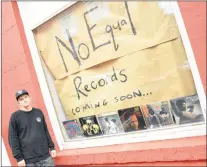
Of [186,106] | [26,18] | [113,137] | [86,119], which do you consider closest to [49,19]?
[26,18]

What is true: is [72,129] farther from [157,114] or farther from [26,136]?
[157,114]

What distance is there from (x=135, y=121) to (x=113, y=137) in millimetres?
409

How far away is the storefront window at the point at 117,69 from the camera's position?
11.2 feet

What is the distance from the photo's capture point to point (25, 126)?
12.8 feet

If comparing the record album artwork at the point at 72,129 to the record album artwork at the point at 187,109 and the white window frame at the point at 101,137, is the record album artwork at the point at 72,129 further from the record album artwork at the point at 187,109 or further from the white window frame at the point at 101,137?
the record album artwork at the point at 187,109

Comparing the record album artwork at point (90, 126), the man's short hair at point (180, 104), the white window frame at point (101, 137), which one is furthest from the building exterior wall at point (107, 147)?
the man's short hair at point (180, 104)

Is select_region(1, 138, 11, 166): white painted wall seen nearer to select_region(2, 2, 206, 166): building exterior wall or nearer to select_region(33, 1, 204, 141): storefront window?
A: select_region(2, 2, 206, 166): building exterior wall

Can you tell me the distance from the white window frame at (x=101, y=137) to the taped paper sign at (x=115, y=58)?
0.10m

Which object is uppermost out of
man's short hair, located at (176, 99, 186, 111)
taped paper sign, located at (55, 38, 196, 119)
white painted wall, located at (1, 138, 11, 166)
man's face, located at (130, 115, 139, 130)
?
taped paper sign, located at (55, 38, 196, 119)

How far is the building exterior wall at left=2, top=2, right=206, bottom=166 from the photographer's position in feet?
9.87

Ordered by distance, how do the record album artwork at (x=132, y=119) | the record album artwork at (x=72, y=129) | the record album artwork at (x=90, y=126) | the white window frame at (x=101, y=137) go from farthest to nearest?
1. the record album artwork at (x=72, y=129)
2. the record album artwork at (x=90, y=126)
3. the record album artwork at (x=132, y=119)
4. the white window frame at (x=101, y=137)

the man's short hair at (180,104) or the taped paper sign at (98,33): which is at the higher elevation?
the taped paper sign at (98,33)

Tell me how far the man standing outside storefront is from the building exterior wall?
0.54 m

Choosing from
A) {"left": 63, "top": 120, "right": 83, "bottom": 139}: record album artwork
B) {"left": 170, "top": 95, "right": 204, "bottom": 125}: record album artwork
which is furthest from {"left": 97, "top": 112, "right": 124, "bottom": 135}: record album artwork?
{"left": 170, "top": 95, "right": 204, "bottom": 125}: record album artwork
